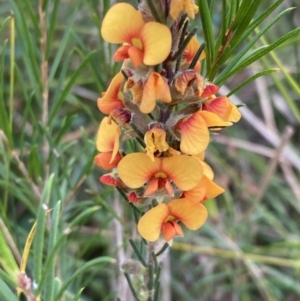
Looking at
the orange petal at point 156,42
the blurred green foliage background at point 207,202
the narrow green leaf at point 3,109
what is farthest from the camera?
the blurred green foliage background at point 207,202

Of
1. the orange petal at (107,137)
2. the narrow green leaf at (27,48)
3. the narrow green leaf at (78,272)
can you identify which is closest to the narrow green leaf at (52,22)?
the narrow green leaf at (27,48)

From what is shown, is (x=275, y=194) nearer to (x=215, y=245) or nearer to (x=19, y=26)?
(x=215, y=245)

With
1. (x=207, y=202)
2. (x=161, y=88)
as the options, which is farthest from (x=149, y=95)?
(x=207, y=202)

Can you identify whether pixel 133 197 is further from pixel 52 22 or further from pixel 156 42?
pixel 52 22

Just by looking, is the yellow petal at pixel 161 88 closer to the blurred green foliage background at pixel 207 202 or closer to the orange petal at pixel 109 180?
the orange petal at pixel 109 180

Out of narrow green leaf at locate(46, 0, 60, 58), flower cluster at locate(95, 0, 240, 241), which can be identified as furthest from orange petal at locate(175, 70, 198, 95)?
narrow green leaf at locate(46, 0, 60, 58)
